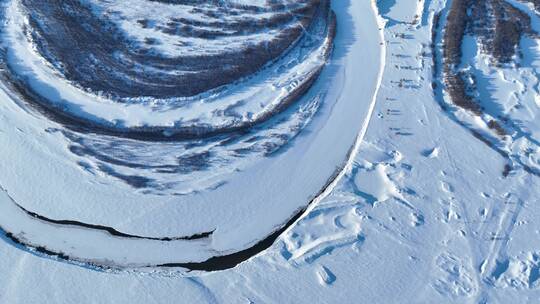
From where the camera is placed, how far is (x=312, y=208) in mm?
12648

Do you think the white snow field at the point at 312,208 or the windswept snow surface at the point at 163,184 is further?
the windswept snow surface at the point at 163,184

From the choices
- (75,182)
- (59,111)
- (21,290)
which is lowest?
(21,290)

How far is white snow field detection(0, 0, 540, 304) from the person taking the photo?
1153 centimetres

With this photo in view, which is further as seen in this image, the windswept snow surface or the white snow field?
the windswept snow surface

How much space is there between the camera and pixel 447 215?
12.7 meters

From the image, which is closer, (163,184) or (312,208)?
(312,208)

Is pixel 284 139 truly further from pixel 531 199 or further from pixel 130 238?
pixel 531 199

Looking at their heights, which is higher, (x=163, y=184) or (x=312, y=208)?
(x=163, y=184)

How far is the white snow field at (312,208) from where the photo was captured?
37.8 ft

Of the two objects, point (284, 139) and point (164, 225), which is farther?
point (284, 139)

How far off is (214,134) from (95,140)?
2.83 m

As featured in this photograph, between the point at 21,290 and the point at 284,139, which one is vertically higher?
the point at 284,139

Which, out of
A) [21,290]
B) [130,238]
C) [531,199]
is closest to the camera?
[21,290]

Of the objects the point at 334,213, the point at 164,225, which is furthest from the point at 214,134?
the point at 334,213
